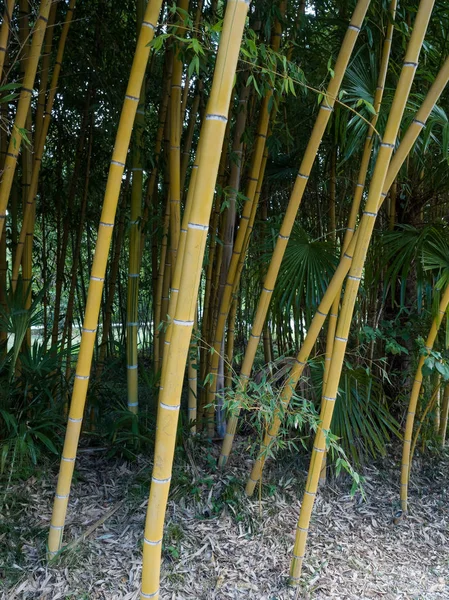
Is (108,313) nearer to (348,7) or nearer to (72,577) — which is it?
(72,577)

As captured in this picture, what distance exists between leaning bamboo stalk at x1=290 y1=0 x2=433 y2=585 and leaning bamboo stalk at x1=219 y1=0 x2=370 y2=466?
0.21 metres

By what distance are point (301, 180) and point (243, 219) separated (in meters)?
0.54

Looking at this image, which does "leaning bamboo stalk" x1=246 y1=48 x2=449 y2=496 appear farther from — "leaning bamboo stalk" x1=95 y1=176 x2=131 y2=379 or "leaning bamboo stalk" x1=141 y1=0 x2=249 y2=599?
"leaning bamboo stalk" x1=95 y1=176 x2=131 y2=379

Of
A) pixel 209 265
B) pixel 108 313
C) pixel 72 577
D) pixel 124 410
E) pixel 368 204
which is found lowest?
pixel 72 577

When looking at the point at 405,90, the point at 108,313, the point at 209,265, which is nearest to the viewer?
the point at 405,90

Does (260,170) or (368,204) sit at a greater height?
(260,170)

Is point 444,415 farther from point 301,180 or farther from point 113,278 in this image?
point 113,278

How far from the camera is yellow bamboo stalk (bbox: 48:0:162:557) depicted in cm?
145

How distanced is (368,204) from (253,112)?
49.1 inches

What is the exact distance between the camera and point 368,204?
1.63m

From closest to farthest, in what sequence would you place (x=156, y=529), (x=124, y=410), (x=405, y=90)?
1. (x=156, y=529)
2. (x=405, y=90)
3. (x=124, y=410)

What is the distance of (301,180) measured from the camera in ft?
5.96

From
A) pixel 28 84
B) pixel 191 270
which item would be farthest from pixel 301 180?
pixel 28 84

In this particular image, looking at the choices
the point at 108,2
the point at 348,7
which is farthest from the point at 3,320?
the point at 348,7
